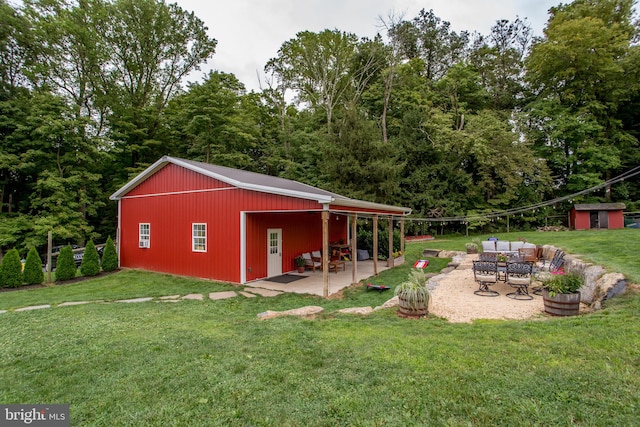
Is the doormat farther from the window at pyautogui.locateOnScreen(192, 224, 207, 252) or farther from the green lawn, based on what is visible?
the green lawn

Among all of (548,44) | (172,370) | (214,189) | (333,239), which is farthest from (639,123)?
(172,370)

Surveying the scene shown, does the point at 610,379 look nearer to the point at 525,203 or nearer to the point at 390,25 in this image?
the point at 525,203

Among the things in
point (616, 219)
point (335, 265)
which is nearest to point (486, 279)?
point (335, 265)

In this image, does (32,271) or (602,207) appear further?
(602,207)

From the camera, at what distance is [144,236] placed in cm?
1109

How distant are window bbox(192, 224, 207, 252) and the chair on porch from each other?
3.36 meters

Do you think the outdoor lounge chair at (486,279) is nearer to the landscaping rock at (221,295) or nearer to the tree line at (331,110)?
the landscaping rock at (221,295)

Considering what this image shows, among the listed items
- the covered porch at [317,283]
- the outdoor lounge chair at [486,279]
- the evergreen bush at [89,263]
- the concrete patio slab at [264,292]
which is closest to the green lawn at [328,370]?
the concrete patio slab at [264,292]

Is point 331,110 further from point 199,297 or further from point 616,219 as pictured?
point 199,297

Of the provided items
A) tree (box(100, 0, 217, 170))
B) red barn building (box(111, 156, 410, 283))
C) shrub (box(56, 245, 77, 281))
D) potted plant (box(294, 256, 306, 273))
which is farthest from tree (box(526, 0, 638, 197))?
shrub (box(56, 245, 77, 281))

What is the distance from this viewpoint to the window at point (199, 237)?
950cm

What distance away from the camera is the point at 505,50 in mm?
24781

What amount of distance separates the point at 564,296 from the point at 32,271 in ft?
41.0

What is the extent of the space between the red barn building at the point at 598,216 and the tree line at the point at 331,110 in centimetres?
277
